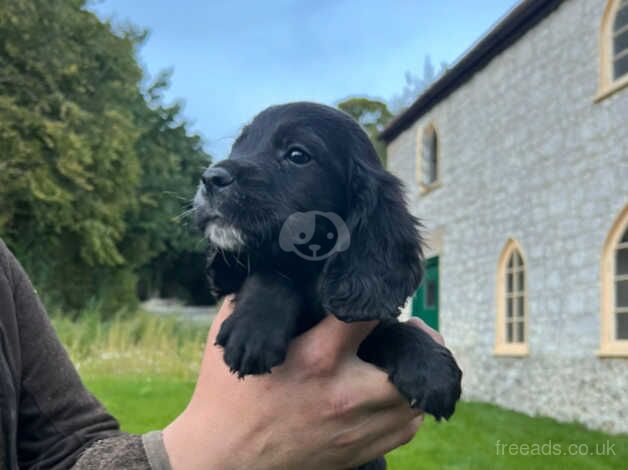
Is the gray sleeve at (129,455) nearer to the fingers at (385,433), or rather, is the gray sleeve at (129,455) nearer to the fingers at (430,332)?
the fingers at (385,433)

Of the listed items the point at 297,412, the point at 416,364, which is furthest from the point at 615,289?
the point at 297,412

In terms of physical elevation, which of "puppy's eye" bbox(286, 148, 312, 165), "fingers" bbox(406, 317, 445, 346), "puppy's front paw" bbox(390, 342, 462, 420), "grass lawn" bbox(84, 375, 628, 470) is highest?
"puppy's eye" bbox(286, 148, 312, 165)

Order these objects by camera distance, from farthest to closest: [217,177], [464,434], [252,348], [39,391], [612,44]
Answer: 1. [612,44]
2. [464,434]
3. [39,391]
4. [217,177]
5. [252,348]

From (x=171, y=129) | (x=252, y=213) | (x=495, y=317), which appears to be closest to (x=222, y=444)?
(x=252, y=213)

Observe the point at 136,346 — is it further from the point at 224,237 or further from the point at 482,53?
the point at 224,237

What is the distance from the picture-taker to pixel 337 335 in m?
1.83

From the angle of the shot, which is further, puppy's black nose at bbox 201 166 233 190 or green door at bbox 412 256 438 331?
green door at bbox 412 256 438 331

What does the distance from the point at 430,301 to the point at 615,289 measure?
6467 millimetres

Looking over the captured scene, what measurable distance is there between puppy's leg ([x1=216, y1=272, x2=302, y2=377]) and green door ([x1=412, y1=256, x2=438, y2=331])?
13.1m

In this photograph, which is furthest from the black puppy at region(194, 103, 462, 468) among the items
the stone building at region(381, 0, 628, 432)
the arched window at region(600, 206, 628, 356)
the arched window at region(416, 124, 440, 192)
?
the arched window at region(416, 124, 440, 192)

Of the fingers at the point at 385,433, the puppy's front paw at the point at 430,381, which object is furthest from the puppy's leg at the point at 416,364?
the fingers at the point at 385,433

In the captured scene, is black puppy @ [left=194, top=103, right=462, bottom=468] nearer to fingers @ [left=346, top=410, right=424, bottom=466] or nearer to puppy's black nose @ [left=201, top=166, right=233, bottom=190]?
puppy's black nose @ [left=201, top=166, right=233, bottom=190]

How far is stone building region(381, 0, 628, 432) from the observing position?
361 inches

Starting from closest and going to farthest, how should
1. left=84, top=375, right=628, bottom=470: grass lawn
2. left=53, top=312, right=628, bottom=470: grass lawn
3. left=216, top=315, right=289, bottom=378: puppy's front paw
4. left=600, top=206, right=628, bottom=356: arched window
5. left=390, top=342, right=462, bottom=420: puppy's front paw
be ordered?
1. left=216, top=315, right=289, bottom=378: puppy's front paw
2. left=390, top=342, right=462, bottom=420: puppy's front paw
3. left=84, top=375, right=628, bottom=470: grass lawn
4. left=53, top=312, right=628, bottom=470: grass lawn
5. left=600, top=206, right=628, bottom=356: arched window
